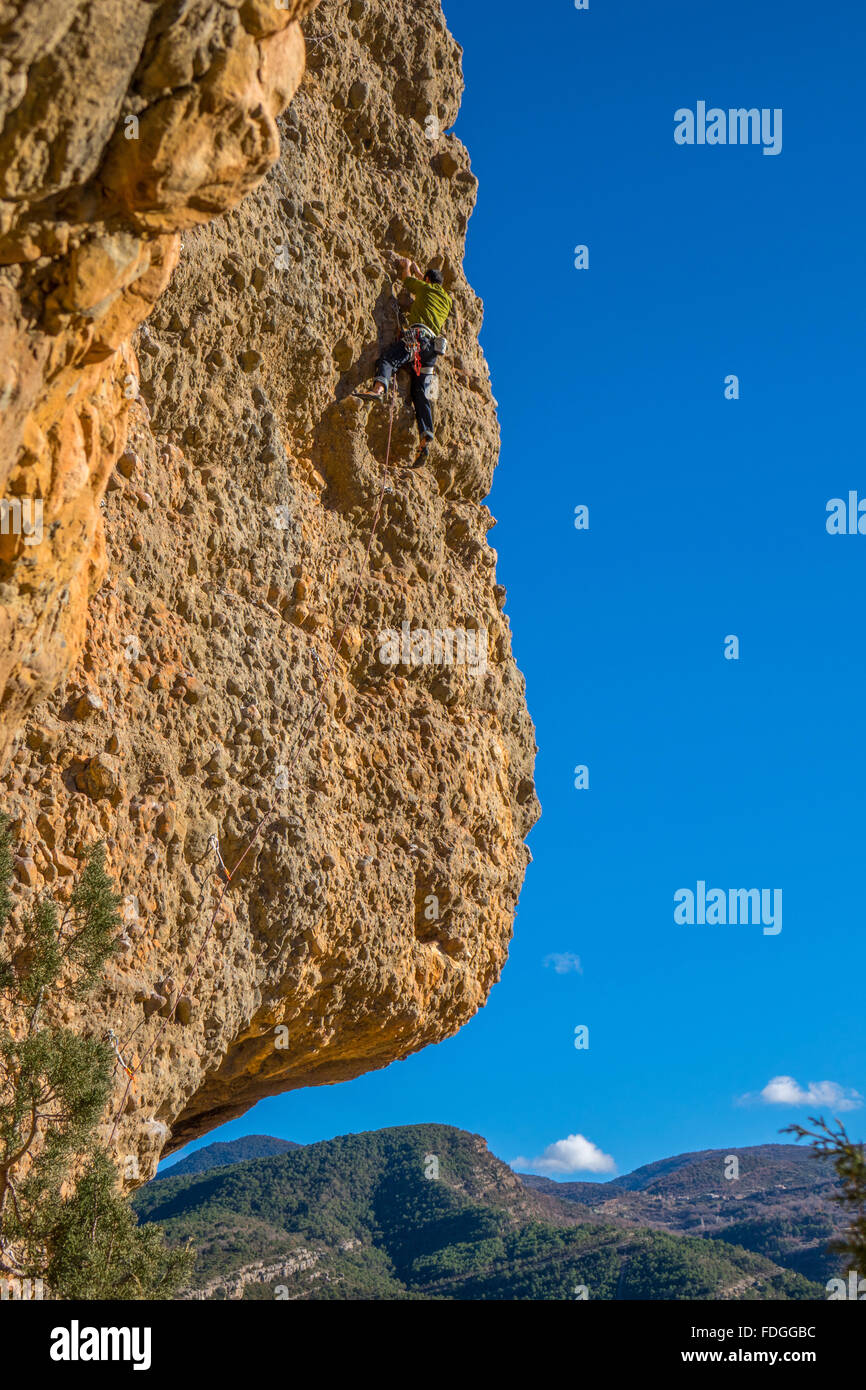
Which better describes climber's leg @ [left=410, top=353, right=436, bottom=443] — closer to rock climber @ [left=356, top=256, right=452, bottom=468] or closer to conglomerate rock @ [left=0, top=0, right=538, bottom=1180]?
rock climber @ [left=356, top=256, right=452, bottom=468]

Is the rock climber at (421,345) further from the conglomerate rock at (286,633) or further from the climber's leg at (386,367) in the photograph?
the conglomerate rock at (286,633)

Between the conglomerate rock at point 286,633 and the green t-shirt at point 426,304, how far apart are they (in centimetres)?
24

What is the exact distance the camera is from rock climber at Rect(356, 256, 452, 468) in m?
12.8

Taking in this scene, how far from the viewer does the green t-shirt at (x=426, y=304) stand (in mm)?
13008

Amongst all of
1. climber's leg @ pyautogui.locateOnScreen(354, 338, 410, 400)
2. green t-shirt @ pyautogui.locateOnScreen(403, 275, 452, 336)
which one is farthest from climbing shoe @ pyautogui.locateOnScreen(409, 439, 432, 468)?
green t-shirt @ pyautogui.locateOnScreen(403, 275, 452, 336)

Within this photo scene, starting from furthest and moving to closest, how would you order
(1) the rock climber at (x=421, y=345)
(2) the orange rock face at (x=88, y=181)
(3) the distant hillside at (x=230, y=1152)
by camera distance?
(3) the distant hillside at (x=230, y=1152) < (1) the rock climber at (x=421, y=345) < (2) the orange rock face at (x=88, y=181)

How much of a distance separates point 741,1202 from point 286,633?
217ft

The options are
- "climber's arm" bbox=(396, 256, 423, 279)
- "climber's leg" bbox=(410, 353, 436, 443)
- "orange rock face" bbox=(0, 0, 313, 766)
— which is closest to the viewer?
"orange rock face" bbox=(0, 0, 313, 766)

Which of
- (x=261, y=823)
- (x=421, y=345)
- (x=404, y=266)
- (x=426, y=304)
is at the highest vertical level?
(x=404, y=266)

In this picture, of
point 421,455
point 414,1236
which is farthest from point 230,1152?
point 421,455

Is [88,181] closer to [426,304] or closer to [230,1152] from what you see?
[426,304]

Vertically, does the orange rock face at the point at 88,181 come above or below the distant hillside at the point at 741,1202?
above

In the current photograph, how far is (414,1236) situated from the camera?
56.2 meters

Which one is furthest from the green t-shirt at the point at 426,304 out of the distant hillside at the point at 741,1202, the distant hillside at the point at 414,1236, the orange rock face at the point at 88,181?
the distant hillside at the point at 741,1202
